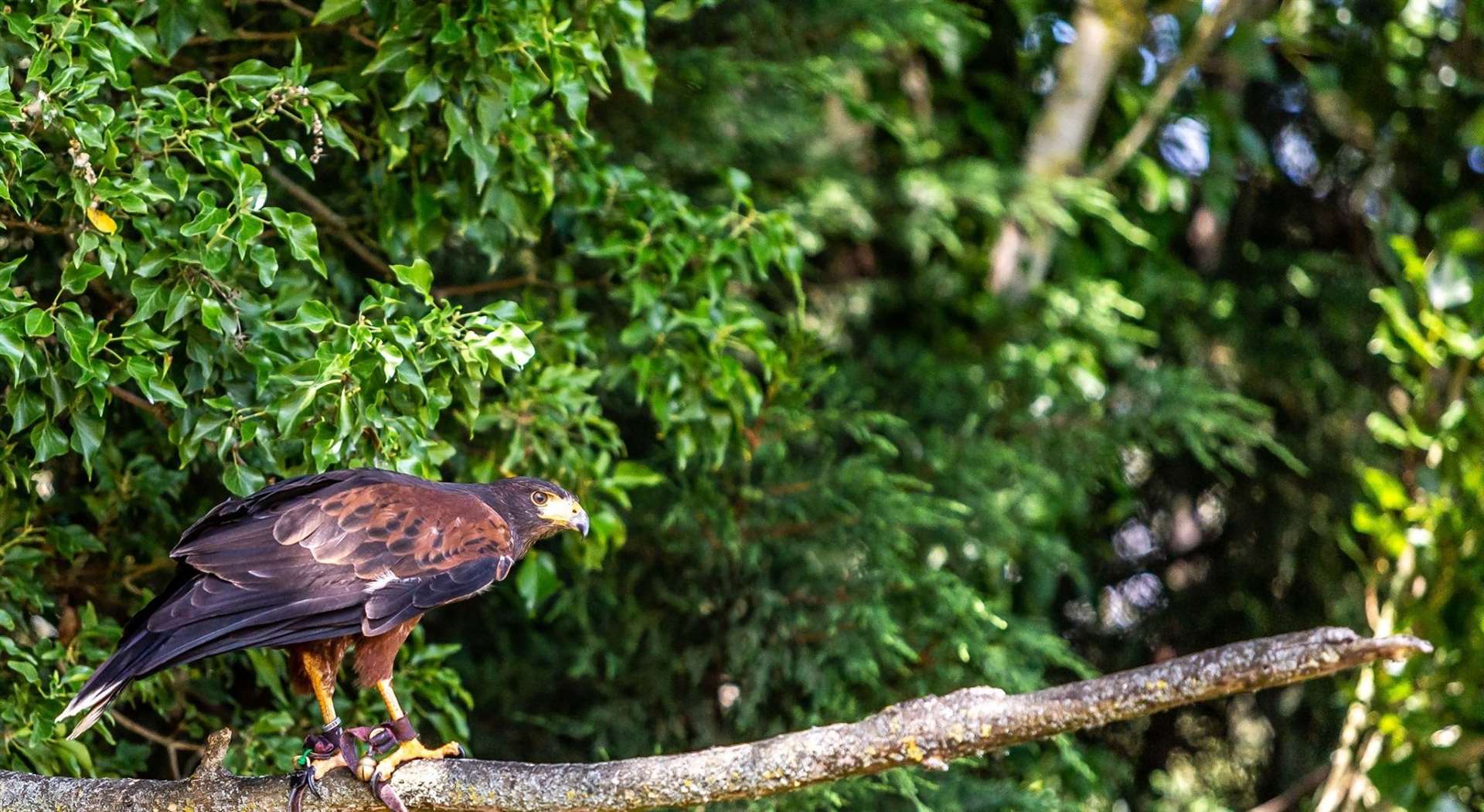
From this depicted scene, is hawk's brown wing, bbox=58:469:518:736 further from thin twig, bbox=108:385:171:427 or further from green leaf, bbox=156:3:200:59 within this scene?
green leaf, bbox=156:3:200:59

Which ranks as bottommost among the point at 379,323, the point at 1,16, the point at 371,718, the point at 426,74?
the point at 371,718

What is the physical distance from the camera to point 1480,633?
5.02 meters

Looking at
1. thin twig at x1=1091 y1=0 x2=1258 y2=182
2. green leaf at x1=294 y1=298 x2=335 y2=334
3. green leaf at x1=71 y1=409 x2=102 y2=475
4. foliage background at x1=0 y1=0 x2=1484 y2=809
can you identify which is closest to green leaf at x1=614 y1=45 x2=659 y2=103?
foliage background at x1=0 y1=0 x2=1484 y2=809

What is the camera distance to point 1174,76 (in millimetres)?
6215

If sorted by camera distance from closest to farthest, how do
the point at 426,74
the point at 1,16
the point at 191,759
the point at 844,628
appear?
the point at 1,16, the point at 426,74, the point at 191,759, the point at 844,628

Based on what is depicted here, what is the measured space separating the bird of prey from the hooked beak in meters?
0.22

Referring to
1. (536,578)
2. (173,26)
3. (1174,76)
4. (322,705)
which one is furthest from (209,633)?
(1174,76)

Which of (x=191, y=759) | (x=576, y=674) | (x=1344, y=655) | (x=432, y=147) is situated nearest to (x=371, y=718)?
(x=191, y=759)

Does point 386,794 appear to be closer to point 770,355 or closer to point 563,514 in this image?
point 563,514

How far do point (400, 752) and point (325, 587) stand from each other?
1.19 ft

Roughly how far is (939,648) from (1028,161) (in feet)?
7.70

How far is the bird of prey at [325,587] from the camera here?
9.28ft

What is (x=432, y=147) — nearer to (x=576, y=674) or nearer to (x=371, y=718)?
(x=371, y=718)

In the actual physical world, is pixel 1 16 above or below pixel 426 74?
above
